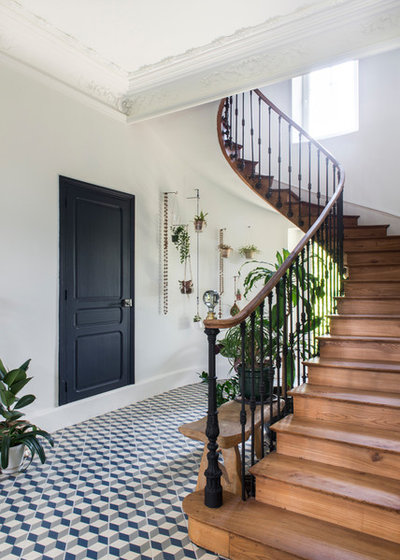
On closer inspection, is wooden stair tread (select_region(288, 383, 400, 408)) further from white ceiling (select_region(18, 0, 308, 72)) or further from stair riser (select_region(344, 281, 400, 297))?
white ceiling (select_region(18, 0, 308, 72))

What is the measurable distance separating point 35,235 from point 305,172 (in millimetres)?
4258

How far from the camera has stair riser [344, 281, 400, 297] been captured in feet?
12.1

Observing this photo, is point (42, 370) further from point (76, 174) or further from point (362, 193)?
point (362, 193)

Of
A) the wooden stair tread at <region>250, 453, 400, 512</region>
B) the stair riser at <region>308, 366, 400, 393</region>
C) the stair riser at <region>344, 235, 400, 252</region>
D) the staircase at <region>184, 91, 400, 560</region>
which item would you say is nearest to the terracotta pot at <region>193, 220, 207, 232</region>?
the stair riser at <region>344, 235, 400, 252</region>

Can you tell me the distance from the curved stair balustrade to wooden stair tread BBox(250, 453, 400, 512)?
0.15 meters

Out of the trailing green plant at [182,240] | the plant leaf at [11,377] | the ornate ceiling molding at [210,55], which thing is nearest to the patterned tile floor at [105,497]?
the plant leaf at [11,377]

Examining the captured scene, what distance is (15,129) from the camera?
3.37 meters

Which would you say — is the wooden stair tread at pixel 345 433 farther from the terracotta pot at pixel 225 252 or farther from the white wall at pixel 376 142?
the white wall at pixel 376 142

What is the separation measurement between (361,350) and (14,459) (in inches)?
101

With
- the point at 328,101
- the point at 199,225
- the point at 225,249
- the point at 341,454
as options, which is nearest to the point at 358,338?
the point at 341,454

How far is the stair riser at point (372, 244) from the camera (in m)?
4.35

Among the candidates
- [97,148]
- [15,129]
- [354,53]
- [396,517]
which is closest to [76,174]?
[97,148]

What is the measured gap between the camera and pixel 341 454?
221 cm

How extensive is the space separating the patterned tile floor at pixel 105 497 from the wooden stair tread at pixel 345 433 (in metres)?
0.78
